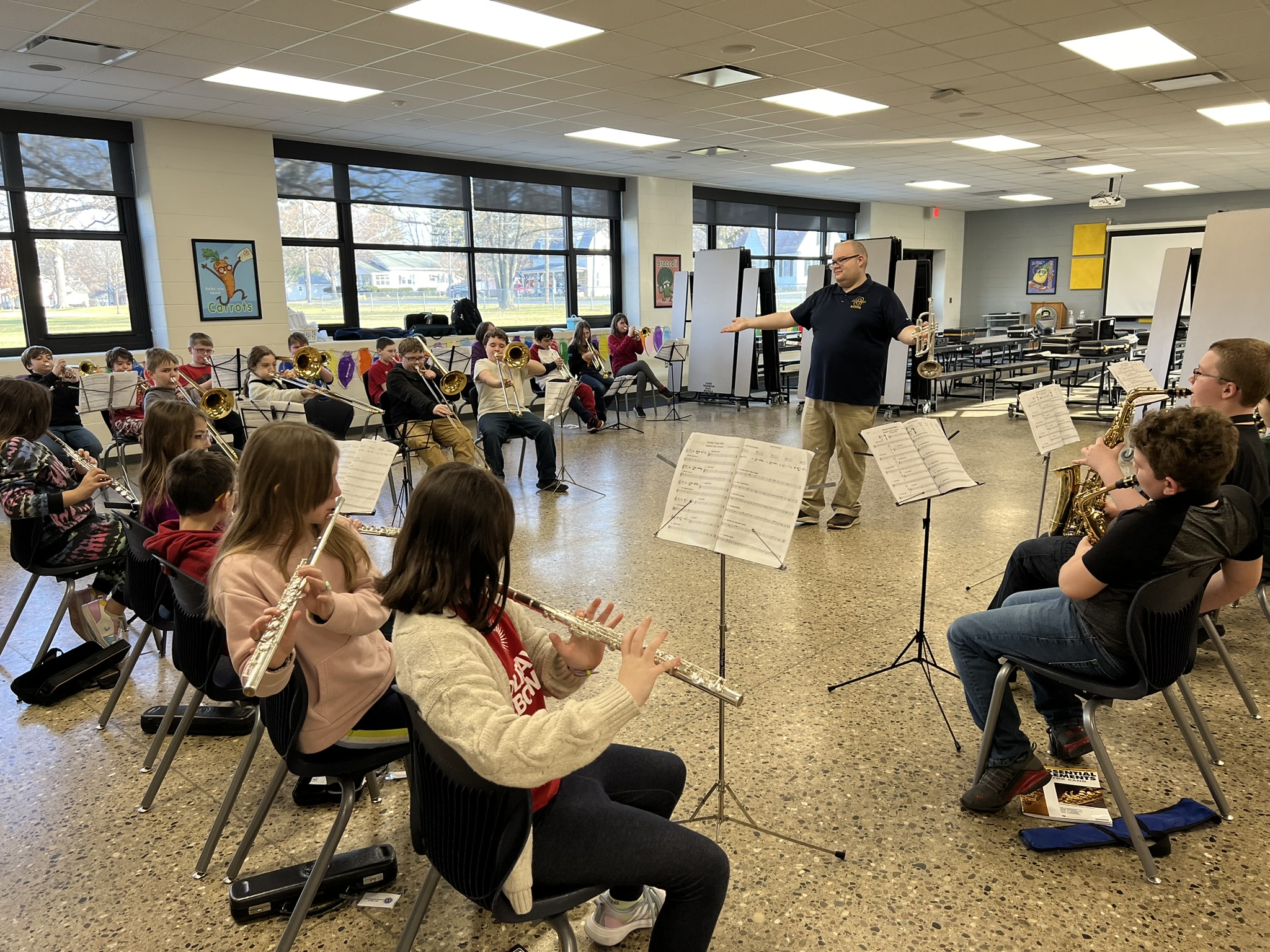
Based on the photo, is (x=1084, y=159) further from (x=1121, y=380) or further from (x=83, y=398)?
(x=83, y=398)

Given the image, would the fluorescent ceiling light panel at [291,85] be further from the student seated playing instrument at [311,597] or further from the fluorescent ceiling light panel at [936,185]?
the fluorescent ceiling light panel at [936,185]

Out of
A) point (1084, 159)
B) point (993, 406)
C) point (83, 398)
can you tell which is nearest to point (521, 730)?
point (83, 398)

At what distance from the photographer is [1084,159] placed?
11.2m

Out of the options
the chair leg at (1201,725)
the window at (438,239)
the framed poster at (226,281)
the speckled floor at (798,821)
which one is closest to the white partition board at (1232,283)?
the speckled floor at (798,821)

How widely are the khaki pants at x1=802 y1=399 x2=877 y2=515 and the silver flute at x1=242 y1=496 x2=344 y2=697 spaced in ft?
12.9

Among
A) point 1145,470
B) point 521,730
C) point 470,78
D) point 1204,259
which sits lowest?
point 521,730

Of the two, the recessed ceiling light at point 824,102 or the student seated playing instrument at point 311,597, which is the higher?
the recessed ceiling light at point 824,102

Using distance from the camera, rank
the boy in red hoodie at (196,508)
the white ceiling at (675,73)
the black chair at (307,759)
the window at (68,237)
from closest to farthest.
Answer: the black chair at (307,759) → the boy in red hoodie at (196,508) → the white ceiling at (675,73) → the window at (68,237)

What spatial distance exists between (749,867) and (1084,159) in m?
11.8

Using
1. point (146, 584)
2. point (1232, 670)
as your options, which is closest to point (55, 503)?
point (146, 584)

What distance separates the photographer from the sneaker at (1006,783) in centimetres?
237

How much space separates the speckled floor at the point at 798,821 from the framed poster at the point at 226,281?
4951 mm

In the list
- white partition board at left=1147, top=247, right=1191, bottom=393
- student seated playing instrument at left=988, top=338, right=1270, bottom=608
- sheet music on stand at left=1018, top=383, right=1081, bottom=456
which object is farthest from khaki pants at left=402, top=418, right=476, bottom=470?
white partition board at left=1147, top=247, right=1191, bottom=393

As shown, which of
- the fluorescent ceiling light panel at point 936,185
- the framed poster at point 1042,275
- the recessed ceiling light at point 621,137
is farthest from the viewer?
the framed poster at point 1042,275
